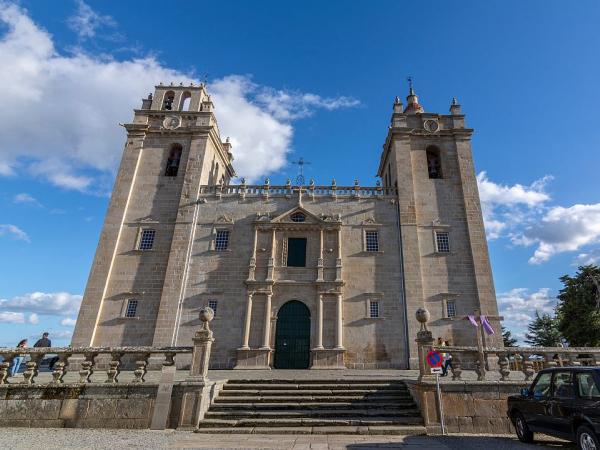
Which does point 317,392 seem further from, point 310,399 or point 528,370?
point 528,370

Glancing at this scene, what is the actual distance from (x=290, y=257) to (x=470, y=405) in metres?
14.2

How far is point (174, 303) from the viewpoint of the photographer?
69.0 feet

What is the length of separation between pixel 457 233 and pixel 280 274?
12.2 m

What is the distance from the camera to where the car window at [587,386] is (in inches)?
267

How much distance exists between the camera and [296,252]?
2294 cm

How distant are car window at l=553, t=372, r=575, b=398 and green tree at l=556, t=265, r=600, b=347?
27051 millimetres

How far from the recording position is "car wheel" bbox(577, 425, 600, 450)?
20.9ft

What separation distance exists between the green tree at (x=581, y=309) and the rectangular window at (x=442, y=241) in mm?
16024

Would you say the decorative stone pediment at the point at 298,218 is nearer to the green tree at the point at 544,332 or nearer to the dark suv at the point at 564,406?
the dark suv at the point at 564,406

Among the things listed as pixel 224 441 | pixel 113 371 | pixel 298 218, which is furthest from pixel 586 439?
pixel 298 218

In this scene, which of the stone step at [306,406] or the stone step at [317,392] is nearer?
the stone step at [306,406]

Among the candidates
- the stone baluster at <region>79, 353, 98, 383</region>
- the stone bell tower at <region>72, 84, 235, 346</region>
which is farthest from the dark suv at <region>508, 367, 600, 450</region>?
the stone bell tower at <region>72, 84, 235, 346</region>

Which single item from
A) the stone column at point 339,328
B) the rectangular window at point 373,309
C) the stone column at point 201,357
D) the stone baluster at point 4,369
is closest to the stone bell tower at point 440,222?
the rectangular window at point 373,309

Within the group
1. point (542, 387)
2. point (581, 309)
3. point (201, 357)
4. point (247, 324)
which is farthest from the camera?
point (581, 309)
